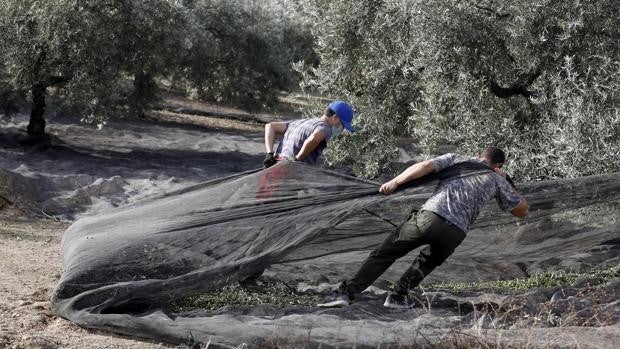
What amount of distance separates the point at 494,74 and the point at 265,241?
210 inches

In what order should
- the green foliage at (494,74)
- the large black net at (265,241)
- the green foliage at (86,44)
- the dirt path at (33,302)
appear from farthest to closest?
the green foliage at (86,44)
the green foliage at (494,74)
the large black net at (265,241)
the dirt path at (33,302)

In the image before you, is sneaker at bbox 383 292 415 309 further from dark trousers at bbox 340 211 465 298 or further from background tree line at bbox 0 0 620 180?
background tree line at bbox 0 0 620 180

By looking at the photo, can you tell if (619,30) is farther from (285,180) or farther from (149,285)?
(149,285)

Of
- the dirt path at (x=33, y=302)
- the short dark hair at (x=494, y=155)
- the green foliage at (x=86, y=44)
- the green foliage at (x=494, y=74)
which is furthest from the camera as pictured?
the green foliage at (x=86, y=44)

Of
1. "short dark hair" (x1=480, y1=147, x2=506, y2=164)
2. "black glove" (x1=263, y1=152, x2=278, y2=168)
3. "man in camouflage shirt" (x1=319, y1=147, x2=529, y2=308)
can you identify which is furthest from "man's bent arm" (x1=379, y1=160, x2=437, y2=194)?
"black glove" (x1=263, y1=152, x2=278, y2=168)

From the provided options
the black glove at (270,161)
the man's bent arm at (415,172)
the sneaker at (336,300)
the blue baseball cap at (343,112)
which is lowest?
the sneaker at (336,300)

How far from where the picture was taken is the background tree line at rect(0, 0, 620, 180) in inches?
361

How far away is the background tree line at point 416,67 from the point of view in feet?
30.1

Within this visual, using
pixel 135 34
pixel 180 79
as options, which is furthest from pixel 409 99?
pixel 180 79

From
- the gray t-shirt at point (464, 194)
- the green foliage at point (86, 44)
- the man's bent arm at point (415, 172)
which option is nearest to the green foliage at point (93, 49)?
the green foliage at point (86, 44)

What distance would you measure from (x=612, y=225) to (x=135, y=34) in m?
10.5

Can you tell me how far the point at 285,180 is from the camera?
6125 mm

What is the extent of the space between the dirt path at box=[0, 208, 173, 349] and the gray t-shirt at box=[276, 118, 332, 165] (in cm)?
211

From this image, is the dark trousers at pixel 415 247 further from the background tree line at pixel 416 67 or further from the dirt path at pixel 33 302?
the background tree line at pixel 416 67
